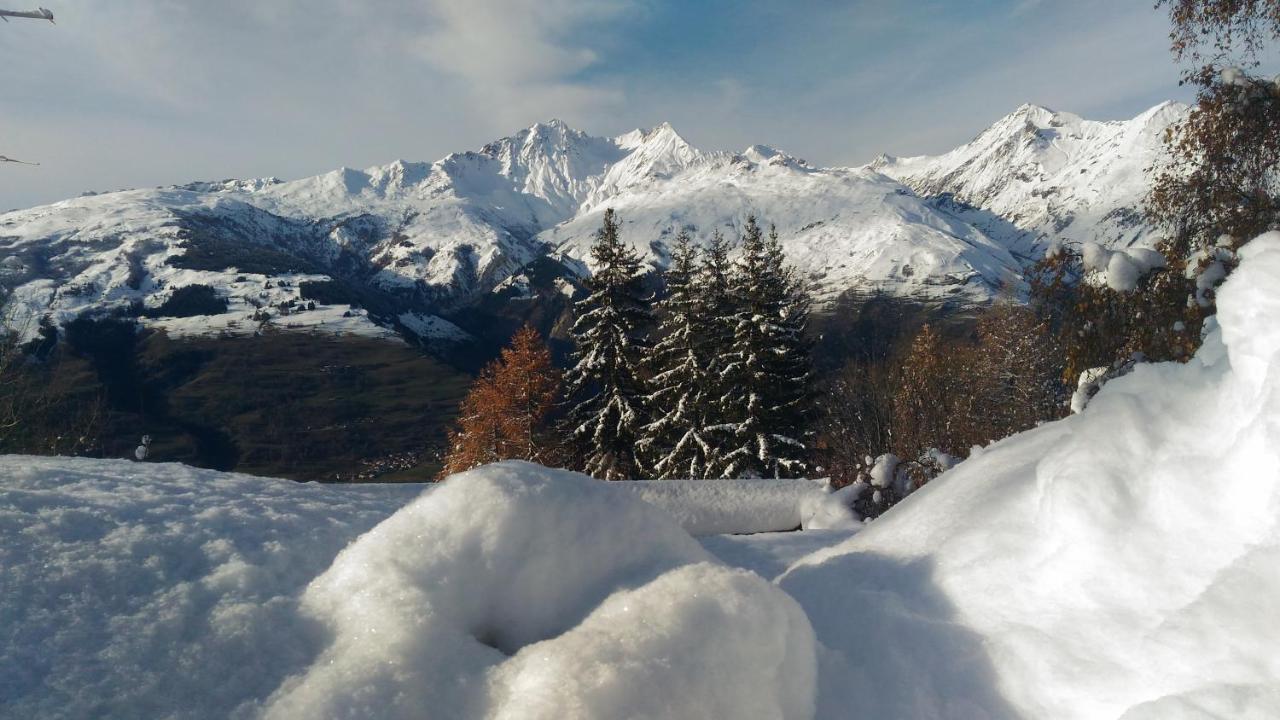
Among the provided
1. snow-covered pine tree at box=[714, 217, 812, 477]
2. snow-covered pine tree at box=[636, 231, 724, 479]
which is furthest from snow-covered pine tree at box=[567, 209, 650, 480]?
snow-covered pine tree at box=[714, 217, 812, 477]

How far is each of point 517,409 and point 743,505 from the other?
18.9m

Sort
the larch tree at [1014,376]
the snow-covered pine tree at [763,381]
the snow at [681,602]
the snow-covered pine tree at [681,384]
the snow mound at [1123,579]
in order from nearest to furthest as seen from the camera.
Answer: the snow mound at [1123,579], the snow at [681,602], the larch tree at [1014,376], the snow-covered pine tree at [763,381], the snow-covered pine tree at [681,384]

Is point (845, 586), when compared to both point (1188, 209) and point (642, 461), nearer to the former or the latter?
point (1188, 209)

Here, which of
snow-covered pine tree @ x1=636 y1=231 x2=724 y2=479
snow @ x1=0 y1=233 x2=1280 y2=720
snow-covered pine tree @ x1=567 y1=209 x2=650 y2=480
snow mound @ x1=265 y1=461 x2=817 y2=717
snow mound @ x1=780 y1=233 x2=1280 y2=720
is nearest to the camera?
snow mound @ x1=780 y1=233 x2=1280 y2=720

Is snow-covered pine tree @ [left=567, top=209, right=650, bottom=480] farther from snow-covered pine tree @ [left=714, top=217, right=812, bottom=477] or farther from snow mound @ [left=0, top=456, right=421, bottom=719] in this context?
snow mound @ [left=0, top=456, right=421, bottom=719]

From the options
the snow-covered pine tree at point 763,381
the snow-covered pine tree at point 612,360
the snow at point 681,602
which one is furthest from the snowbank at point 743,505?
the snow-covered pine tree at point 612,360

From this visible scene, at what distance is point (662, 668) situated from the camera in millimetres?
2379

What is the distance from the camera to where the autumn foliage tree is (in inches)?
1029

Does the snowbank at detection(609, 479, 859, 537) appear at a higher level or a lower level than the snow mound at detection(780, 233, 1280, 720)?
lower

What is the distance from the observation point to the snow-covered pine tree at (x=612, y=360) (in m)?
22.1

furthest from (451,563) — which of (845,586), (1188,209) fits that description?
(1188,209)

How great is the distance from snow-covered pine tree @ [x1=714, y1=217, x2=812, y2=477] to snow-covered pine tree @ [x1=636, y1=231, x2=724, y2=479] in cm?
75

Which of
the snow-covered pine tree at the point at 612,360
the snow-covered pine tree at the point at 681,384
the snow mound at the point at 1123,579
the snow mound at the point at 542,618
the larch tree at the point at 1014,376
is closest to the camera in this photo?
the snow mound at the point at 1123,579

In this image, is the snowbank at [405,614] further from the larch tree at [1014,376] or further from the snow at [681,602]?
the larch tree at [1014,376]
